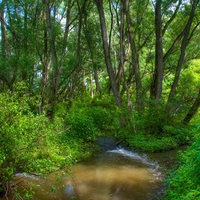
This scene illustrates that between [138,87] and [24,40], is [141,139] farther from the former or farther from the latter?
[24,40]

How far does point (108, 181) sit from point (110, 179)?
19cm

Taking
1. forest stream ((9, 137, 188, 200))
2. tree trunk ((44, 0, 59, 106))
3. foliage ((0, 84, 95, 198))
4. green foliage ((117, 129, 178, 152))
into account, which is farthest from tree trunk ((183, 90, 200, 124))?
foliage ((0, 84, 95, 198))

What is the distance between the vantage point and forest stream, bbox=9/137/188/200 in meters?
6.74

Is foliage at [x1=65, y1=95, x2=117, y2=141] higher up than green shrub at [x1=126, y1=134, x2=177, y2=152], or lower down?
higher up

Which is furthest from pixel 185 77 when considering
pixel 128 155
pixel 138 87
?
pixel 128 155

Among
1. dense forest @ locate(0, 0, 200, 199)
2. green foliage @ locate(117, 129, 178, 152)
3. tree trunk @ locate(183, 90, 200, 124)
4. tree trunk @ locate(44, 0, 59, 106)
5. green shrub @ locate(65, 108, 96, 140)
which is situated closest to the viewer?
dense forest @ locate(0, 0, 200, 199)

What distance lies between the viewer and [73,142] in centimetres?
1084

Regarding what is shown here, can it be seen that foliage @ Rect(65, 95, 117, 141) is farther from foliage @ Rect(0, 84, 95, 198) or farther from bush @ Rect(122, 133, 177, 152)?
foliage @ Rect(0, 84, 95, 198)

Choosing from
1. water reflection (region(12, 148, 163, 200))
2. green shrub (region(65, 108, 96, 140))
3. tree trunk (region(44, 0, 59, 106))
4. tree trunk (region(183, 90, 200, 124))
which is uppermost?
tree trunk (region(44, 0, 59, 106))

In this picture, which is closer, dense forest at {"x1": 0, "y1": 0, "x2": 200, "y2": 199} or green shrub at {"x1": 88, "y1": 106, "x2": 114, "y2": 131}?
dense forest at {"x1": 0, "y1": 0, "x2": 200, "y2": 199}

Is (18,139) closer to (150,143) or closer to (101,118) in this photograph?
(150,143)

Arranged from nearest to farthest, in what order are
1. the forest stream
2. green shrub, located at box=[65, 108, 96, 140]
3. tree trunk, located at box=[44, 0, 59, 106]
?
1. the forest stream
2. green shrub, located at box=[65, 108, 96, 140]
3. tree trunk, located at box=[44, 0, 59, 106]

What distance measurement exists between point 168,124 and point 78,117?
16.9 ft

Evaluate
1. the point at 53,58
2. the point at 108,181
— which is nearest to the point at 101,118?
the point at 53,58
